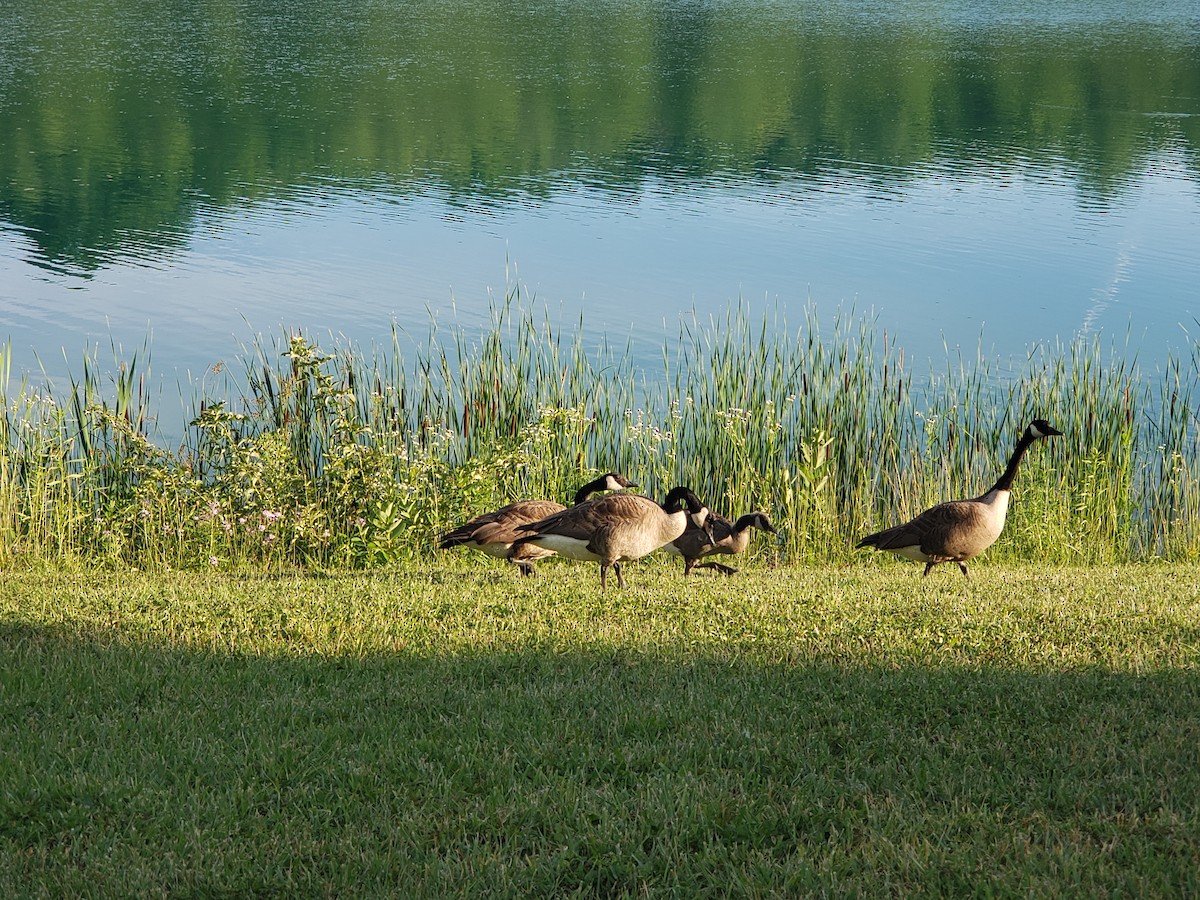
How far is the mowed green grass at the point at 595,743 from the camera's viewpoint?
428 centimetres

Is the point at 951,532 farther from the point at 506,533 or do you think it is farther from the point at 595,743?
the point at 595,743

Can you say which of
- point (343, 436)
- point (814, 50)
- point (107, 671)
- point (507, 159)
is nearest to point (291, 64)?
point (507, 159)

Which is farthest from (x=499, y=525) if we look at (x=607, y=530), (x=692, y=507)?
(x=692, y=507)

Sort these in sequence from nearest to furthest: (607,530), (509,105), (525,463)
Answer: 1. (607,530)
2. (525,463)
3. (509,105)

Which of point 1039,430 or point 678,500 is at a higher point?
point 1039,430

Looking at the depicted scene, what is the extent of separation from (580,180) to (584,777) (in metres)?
25.6

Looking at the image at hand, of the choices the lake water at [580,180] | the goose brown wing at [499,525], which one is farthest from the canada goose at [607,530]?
the lake water at [580,180]

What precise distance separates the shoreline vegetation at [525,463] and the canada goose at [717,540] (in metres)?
0.80

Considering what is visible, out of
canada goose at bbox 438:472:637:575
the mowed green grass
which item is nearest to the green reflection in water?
canada goose at bbox 438:472:637:575

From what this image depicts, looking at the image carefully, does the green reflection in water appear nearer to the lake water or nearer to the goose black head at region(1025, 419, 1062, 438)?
the lake water

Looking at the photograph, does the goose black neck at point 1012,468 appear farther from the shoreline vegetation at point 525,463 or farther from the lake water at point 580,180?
the lake water at point 580,180

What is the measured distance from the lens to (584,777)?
194 inches

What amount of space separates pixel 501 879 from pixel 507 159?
92.3 feet

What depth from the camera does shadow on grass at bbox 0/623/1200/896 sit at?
4.25 m
